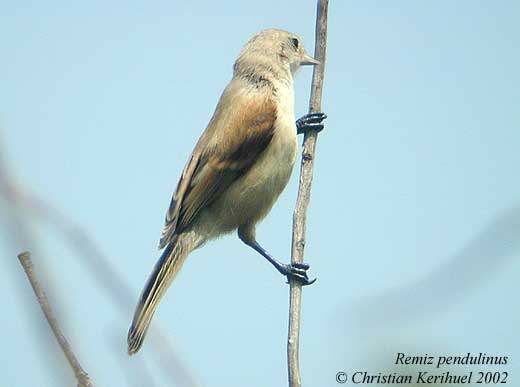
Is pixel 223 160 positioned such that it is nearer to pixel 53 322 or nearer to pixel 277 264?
pixel 277 264

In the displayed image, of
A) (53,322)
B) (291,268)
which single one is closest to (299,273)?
(291,268)

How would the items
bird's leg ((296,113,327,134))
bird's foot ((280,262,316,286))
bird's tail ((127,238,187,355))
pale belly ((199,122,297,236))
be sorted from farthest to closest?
pale belly ((199,122,297,236)) < bird's leg ((296,113,327,134)) < bird's tail ((127,238,187,355)) < bird's foot ((280,262,316,286))

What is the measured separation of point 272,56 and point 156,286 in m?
2.22

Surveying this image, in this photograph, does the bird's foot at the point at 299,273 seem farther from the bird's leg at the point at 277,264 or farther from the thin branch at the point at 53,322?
the thin branch at the point at 53,322

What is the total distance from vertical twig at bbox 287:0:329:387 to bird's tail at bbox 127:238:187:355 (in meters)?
1.09

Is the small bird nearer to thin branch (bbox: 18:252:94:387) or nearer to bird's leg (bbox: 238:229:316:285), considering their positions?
bird's leg (bbox: 238:229:316:285)

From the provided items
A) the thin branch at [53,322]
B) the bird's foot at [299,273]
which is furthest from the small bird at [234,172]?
the thin branch at [53,322]

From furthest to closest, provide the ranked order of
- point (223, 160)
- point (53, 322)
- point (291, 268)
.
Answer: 1. point (223, 160)
2. point (291, 268)
3. point (53, 322)

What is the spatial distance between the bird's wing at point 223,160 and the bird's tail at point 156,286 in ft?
0.44

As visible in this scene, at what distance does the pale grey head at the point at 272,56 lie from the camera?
5969 millimetres

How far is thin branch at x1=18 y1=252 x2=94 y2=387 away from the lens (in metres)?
2.04

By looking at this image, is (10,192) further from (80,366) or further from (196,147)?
(196,147)

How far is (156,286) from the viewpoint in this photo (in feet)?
16.3

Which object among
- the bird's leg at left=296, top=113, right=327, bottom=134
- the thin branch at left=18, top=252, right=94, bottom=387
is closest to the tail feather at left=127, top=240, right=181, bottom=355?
the bird's leg at left=296, top=113, right=327, bottom=134
